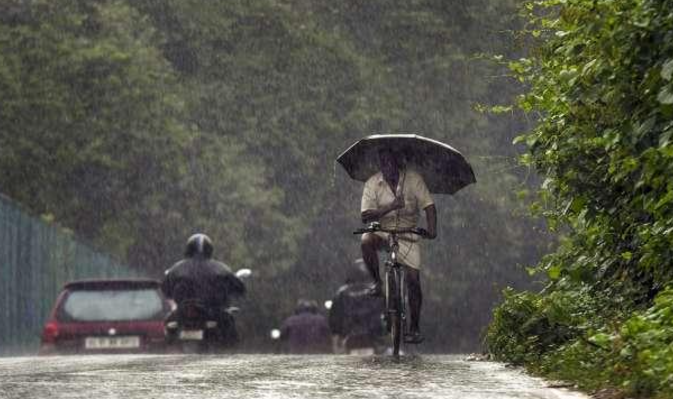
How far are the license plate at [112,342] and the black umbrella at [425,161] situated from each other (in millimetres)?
6515

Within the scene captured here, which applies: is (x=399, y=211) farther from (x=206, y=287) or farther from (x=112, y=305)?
(x=112, y=305)

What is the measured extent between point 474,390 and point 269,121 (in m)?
29.7

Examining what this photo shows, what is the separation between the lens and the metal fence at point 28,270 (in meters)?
26.0

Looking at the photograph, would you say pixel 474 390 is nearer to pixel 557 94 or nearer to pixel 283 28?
pixel 557 94

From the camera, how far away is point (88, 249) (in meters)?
32.2

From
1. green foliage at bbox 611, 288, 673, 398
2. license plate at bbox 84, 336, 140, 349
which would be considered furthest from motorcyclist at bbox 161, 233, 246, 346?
green foliage at bbox 611, 288, 673, 398

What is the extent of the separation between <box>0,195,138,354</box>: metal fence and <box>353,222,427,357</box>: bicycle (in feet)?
37.1

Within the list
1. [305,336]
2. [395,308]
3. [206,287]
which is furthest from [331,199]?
[395,308]

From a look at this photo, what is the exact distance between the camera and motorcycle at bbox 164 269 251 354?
21688 mm

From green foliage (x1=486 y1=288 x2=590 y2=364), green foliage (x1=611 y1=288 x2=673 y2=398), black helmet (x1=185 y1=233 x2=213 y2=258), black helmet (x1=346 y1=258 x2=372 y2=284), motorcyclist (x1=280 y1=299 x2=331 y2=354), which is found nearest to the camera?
green foliage (x1=611 y1=288 x2=673 y2=398)

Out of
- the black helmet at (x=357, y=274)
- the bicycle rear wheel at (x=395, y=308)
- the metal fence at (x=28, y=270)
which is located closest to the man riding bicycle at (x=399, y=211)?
the bicycle rear wheel at (x=395, y=308)

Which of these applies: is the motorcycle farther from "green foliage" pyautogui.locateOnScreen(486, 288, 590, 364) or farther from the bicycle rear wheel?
"green foliage" pyautogui.locateOnScreen(486, 288, 590, 364)

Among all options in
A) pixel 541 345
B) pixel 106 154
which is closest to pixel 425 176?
pixel 541 345

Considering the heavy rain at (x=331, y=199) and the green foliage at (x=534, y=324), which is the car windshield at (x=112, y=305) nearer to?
the heavy rain at (x=331, y=199)
